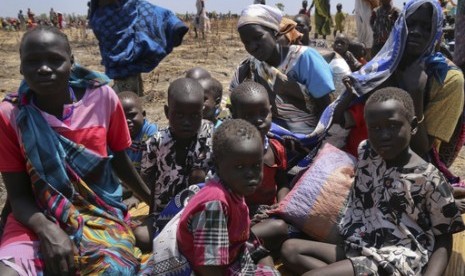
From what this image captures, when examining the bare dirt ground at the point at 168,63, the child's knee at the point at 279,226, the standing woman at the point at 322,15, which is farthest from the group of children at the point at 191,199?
the standing woman at the point at 322,15

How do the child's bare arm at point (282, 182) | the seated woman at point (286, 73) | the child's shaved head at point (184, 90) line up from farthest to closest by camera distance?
the seated woman at point (286, 73)
the child's bare arm at point (282, 182)
the child's shaved head at point (184, 90)

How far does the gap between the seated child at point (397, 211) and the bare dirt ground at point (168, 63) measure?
9.28 feet

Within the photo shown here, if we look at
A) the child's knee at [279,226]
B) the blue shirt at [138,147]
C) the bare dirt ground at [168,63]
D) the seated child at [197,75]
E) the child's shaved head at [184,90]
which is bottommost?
the bare dirt ground at [168,63]

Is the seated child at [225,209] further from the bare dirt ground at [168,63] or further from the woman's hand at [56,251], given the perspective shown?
the bare dirt ground at [168,63]

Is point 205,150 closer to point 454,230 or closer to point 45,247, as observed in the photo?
point 45,247

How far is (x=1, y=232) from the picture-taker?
89.6 inches

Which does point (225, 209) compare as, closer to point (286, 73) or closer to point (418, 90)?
point (418, 90)

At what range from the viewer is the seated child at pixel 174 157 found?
2.60m

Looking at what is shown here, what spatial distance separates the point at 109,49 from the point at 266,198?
6.73 ft

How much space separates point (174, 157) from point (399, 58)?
1.37 meters

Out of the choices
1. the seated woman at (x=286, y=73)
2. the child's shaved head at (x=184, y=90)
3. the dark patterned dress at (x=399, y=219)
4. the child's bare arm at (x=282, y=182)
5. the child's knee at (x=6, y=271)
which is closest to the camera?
the child's knee at (x=6, y=271)

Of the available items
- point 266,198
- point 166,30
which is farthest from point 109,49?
point 266,198

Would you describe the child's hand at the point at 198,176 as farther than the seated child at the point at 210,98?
No

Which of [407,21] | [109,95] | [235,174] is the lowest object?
[235,174]
